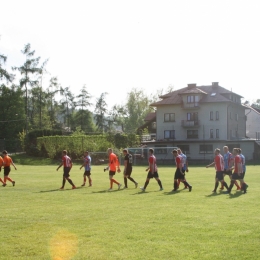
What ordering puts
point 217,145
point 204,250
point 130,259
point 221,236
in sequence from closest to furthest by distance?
point 130,259
point 204,250
point 221,236
point 217,145

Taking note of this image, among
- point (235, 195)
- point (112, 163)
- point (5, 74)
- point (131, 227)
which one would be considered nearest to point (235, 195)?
point (235, 195)

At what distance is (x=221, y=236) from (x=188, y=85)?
63.9 metres

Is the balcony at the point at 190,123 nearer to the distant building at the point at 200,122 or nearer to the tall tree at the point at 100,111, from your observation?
the distant building at the point at 200,122

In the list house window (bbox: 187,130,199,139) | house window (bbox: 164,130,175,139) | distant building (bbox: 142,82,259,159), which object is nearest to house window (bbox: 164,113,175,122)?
distant building (bbox: 142,82,259,159)

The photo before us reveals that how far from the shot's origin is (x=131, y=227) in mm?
10711

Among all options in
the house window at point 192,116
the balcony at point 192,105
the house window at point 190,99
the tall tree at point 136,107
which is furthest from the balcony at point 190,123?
the tall tree at point 136,107

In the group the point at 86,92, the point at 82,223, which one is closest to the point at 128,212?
the point at 82,223

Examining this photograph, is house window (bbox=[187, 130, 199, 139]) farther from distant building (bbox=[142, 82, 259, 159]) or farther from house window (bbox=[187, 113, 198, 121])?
house window (bbox=[187, 113, 198, 121])

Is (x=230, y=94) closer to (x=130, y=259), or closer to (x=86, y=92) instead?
(x=86, y=92)

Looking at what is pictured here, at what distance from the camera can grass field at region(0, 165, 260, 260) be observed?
831 centimetres

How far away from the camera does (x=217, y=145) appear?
64.2 m

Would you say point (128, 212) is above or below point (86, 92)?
below

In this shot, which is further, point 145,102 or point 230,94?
point 145,102

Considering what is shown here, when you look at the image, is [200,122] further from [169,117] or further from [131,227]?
[131,227]
